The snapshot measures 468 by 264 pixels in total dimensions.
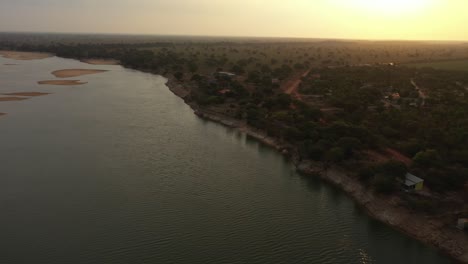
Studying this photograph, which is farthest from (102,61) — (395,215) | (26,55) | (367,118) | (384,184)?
(395,215)

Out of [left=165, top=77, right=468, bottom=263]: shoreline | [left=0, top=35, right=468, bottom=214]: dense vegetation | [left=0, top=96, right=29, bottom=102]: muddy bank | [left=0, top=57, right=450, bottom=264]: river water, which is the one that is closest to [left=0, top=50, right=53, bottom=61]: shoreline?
[left=0, top=96, right=29, bottom=102]: muddy bank

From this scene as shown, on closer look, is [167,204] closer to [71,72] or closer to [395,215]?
[395,215]

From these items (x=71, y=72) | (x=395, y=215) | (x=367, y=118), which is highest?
(x=71, y=72)

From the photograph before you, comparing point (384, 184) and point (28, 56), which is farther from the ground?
point (28, 56)

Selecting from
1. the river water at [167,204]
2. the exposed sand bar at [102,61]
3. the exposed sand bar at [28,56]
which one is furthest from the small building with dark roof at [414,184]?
the exposed sand bar at [28,56]

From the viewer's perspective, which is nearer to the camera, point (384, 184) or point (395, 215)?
point (395, 215)

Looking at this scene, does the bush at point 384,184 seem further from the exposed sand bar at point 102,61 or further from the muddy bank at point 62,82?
the exposed sand bar at point 102,61

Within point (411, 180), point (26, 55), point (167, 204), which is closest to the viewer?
point (167, 204)

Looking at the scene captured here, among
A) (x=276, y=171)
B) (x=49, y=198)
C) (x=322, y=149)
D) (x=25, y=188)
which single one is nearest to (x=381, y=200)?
(x=322, y=149)

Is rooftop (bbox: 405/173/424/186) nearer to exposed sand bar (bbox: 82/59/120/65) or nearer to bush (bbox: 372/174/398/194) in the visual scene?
bush (bbox: 372/174/398/194)
